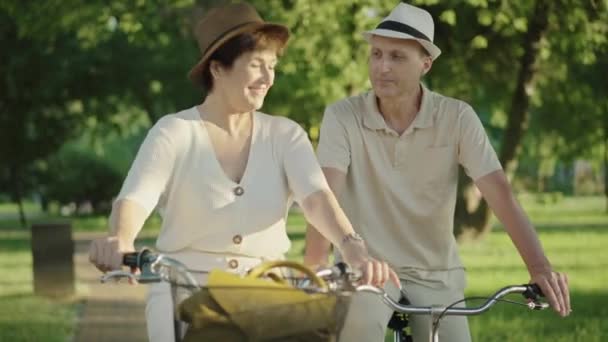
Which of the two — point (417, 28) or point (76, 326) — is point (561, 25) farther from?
point (417, 28)

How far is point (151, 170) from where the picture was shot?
4.30 metres

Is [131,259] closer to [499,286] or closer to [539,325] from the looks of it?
[539,325]

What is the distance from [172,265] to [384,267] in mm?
660

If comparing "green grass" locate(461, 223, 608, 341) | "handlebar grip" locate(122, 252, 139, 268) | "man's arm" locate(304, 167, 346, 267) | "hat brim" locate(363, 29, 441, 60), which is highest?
"hat brim" locate(363, 29, 441, 60)

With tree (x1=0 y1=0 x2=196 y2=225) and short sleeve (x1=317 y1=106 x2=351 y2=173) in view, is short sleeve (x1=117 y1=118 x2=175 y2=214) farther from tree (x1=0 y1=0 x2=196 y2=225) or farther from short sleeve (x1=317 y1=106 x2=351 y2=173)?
tree (x1=0 y1=0 x2=196 y2=225)

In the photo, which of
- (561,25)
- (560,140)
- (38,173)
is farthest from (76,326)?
(38,173)

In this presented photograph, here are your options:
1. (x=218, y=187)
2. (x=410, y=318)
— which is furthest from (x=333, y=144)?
(x=218, y=187)

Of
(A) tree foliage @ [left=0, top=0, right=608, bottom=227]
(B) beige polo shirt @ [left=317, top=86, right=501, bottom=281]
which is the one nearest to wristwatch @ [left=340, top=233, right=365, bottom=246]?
(B) beige polo shirt @ [left=317, top=86, right=501, bottom=281]

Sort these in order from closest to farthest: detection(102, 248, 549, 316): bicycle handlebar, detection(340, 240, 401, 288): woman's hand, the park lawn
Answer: detection(102, 248, 549, 316): bicycle handlebar
detection(340, 240, 401, 288): woman's hand
the park lawn

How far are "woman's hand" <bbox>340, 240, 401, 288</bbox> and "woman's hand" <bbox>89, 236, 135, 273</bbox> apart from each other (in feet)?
1.96

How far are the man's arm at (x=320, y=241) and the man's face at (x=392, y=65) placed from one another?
306mm

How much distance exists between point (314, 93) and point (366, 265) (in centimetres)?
2177

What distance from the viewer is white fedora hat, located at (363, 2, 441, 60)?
5090mm

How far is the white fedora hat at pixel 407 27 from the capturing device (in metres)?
5.09
